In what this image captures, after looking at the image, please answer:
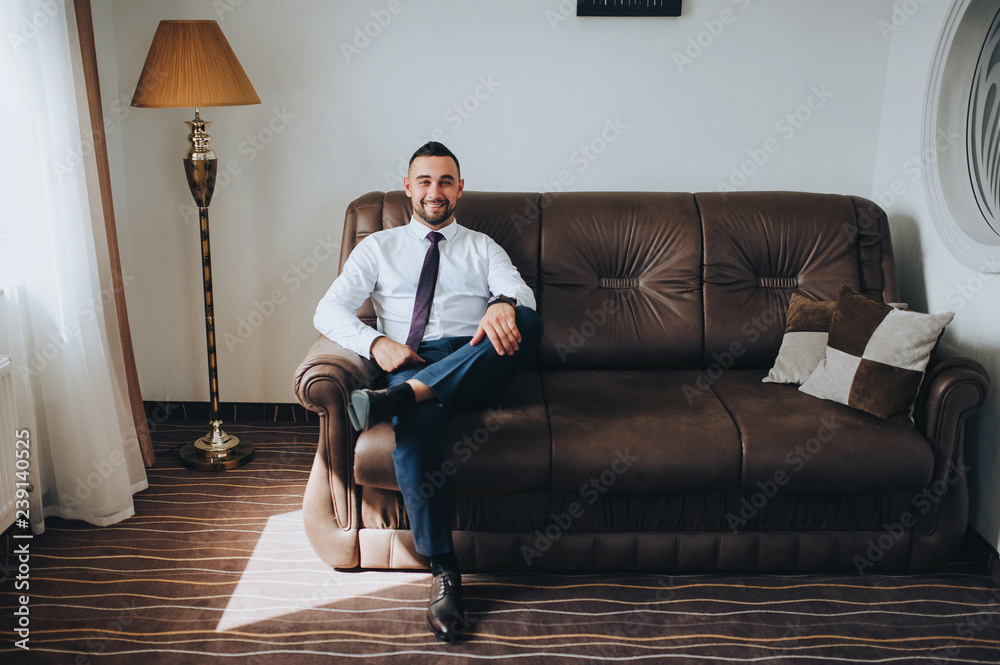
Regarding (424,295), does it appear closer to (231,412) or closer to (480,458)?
(480,458)

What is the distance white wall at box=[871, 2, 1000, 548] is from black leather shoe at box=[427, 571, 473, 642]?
5.18 feet

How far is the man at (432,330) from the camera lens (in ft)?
6.48

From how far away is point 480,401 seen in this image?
2.21 m

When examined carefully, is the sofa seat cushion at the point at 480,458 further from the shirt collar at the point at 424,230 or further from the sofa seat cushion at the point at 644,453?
the shirt collar at the point at 424,230

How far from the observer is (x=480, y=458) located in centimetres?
204

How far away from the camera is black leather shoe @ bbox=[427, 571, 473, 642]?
190cm

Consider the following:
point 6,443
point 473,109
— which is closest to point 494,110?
point 473,109

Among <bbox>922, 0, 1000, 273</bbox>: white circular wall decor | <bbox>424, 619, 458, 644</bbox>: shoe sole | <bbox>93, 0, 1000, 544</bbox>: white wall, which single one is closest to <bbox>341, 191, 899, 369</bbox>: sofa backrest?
<bbox>922, 0, 1000, 273</bbox>: white circular wall decor

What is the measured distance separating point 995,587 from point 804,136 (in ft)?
5.74

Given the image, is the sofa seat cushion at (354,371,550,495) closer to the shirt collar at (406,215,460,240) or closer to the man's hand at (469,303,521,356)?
the man's hand at (469,303,521,356)

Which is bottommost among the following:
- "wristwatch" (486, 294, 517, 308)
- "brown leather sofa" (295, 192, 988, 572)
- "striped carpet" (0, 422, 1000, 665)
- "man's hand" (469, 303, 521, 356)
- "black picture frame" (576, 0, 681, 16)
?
"striped carpet" (0, 422, 1000, 665)

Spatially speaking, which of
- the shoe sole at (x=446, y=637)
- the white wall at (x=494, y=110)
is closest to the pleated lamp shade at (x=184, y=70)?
the white wall at (x=494, y=110)

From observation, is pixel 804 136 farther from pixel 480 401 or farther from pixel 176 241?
pixel 176 241

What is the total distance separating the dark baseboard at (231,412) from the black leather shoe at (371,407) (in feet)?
4.45
